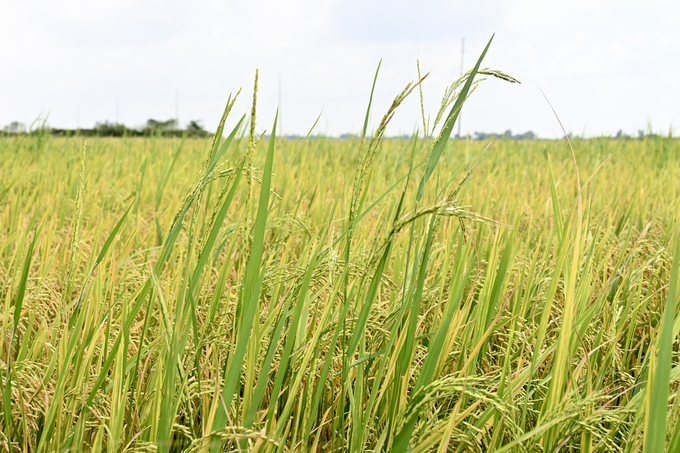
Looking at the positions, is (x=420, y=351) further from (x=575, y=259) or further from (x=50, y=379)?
(x=50, y=379)

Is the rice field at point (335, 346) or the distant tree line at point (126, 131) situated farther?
the distant tree line at point (126, 131)

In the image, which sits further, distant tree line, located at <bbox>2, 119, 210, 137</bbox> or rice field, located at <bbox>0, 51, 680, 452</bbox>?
distant tree line, located at <bbox>2, 119, 210, 137</bbox>

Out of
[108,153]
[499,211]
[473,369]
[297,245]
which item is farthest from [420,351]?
[108,153]

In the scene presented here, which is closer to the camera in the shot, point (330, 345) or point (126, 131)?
point (330, 345)

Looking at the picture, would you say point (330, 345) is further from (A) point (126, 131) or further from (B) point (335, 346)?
(A) point (126, 131)

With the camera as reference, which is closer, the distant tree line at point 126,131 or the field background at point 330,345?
the field background at point 330,345

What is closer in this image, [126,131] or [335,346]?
[335,346]

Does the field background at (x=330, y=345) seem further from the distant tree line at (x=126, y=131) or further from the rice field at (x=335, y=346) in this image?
the distant tree line at (x=126, y=131)

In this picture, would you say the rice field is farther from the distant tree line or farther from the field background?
the distant tree line

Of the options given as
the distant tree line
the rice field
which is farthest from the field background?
the distant tree line

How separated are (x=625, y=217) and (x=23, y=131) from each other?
454 centimetres

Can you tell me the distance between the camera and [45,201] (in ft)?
7.23

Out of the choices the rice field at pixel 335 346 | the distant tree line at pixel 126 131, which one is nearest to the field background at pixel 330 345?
the rice field at pixel 335 346

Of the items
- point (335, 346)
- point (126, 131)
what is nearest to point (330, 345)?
point (335, 346)
